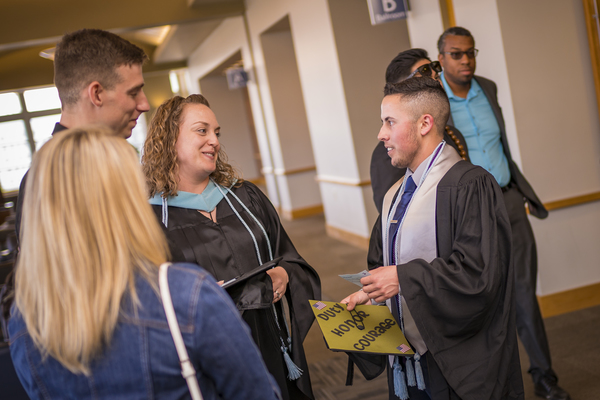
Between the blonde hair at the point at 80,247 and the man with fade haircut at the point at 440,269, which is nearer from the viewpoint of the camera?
the blonde hair at the point at 80,247

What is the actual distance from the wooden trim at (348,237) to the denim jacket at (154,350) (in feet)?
19.2

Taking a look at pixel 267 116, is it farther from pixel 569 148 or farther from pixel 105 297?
pixel 105 297

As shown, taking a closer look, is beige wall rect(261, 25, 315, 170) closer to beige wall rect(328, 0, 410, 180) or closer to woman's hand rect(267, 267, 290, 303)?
beige wall rect(328, 0, 410, 180)

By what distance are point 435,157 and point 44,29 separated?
23.9ft

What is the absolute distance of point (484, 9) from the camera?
12.0 ft

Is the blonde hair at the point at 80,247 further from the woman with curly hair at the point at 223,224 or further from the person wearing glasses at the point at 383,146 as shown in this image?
the person wearing glasses at the point at 383,146

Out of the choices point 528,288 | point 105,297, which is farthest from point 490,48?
point 105,297

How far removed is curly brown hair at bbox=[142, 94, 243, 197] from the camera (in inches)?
77.3

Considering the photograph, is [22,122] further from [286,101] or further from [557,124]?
[557,124]

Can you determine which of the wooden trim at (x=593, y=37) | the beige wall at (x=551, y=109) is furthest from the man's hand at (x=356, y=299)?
the wooden trim at (x=593, y=37)

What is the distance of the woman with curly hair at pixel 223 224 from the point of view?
6.11 feet

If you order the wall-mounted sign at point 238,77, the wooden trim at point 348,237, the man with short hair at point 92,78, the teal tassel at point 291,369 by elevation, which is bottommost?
the wooden trim at point 348,237

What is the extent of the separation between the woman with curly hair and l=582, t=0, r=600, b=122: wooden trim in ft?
9.38

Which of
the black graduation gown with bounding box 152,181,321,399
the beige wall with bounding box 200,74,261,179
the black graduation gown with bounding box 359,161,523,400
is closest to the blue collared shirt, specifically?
the black graduation gown with bounding box 359,161,523,400
